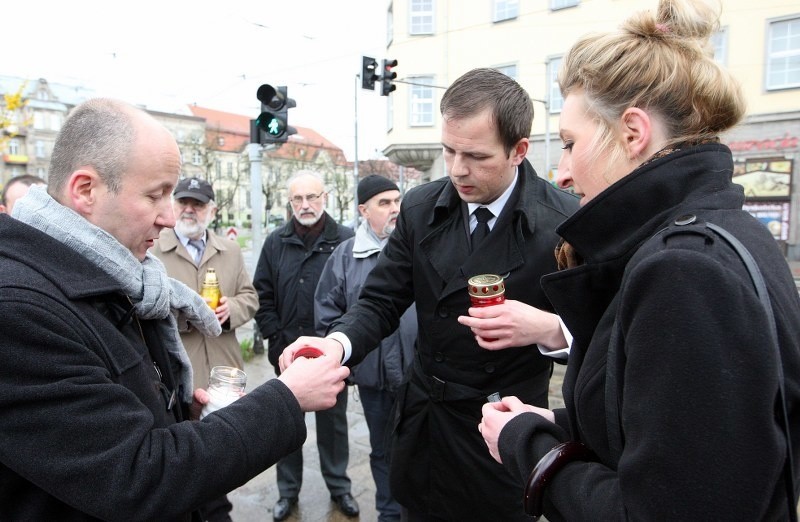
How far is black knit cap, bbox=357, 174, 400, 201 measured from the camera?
428 centimetres

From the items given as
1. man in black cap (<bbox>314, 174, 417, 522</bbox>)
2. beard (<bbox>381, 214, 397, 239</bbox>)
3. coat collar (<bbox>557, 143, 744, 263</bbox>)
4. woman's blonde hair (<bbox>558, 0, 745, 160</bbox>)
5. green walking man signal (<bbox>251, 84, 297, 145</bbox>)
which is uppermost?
green walking man signal (<bbox>251, 84, 297, 145</bbox>)

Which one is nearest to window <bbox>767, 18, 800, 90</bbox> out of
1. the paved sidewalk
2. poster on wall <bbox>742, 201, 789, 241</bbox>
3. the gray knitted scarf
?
poster on wall <bbox>742, 201, 789, 241</bbox>

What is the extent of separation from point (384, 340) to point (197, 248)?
157cm

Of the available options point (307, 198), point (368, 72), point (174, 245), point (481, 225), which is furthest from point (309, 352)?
point (368, 72)

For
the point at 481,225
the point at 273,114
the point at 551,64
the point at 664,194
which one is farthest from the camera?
the point at 551,64

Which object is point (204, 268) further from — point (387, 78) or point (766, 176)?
point (766, 176)

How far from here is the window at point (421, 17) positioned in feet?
69.5

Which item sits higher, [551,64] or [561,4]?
[561,4]

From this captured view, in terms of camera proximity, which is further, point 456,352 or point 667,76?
point 456,352

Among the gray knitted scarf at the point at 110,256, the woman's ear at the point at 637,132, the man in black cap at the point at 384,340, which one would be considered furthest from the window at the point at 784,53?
the gray knitted scarf at the point at 110,256

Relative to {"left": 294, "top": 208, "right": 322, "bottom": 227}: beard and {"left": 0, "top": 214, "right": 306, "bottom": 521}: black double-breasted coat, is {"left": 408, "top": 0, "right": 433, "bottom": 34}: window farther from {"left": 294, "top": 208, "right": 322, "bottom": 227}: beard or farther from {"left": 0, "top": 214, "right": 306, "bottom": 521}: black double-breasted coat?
{"left": 0, "top": 214, "right": 306, "bottom": 521}: black double-breasted coat

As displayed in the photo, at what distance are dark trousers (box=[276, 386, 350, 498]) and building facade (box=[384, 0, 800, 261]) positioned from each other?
9.98 m

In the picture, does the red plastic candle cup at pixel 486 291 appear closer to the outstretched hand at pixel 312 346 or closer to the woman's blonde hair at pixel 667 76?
the outstretched hand at pixel 312 346

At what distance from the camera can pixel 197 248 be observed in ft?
13.3
